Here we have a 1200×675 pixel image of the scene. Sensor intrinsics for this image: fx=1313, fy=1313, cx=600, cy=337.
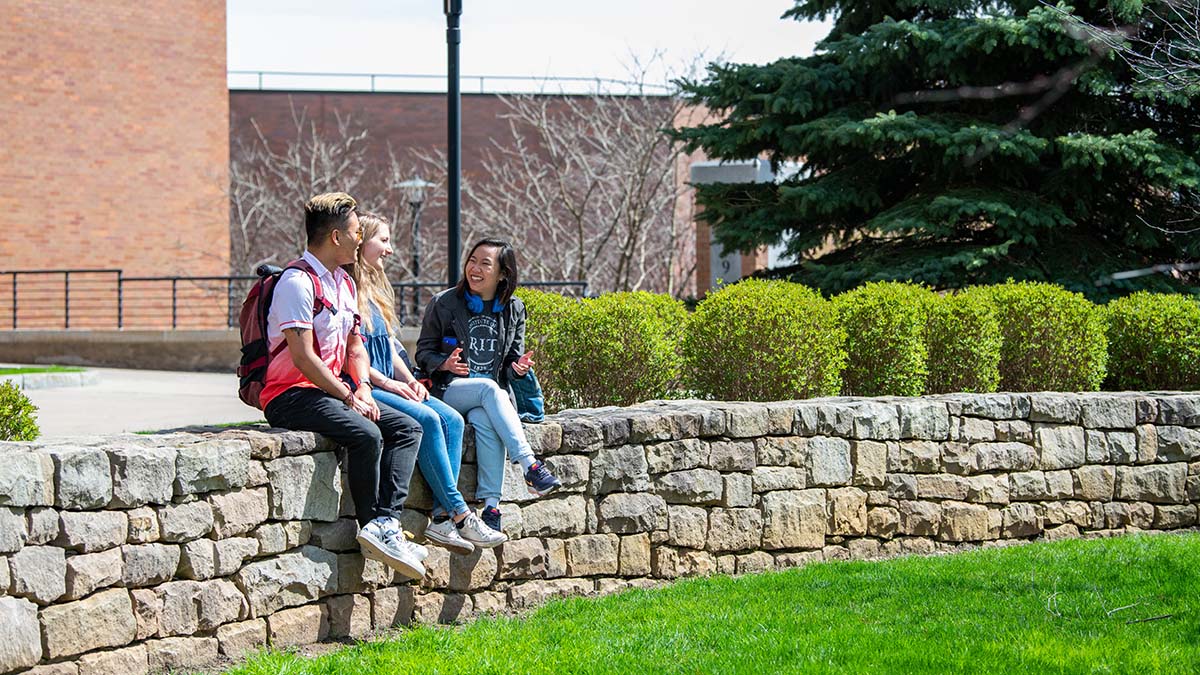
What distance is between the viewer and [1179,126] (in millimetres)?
12914

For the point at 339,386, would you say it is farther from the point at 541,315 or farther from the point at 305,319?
the point at 541,315

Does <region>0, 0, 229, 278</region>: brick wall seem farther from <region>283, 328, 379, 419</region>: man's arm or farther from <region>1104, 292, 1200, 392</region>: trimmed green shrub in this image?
<region>283, 328, 379, 419</region>: man's arm

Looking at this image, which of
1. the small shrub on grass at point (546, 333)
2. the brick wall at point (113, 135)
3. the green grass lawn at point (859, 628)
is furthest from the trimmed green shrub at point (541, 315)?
the brick wall at point (113, 135)

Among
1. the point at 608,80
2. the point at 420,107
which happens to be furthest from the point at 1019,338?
the point at 420,107

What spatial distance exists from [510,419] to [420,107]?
1172 inches

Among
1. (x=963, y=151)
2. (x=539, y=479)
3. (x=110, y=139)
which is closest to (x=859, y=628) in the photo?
(x=539, y=479)

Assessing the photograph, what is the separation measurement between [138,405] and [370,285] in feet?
30.8

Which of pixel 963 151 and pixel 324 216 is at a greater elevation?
pixel 963 151

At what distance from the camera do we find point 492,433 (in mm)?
6438

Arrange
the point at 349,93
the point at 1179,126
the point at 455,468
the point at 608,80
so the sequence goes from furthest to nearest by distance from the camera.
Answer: the point at 349,93, the point at 608,80, the point at 1179,126, the point at 455,468

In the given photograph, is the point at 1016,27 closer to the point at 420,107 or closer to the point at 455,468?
the point at 455,468

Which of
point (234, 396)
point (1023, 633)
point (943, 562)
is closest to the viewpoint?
point (1023, 633)

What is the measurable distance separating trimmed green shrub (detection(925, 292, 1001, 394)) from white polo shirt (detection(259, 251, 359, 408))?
5081mm

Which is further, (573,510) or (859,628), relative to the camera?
(573,510)
